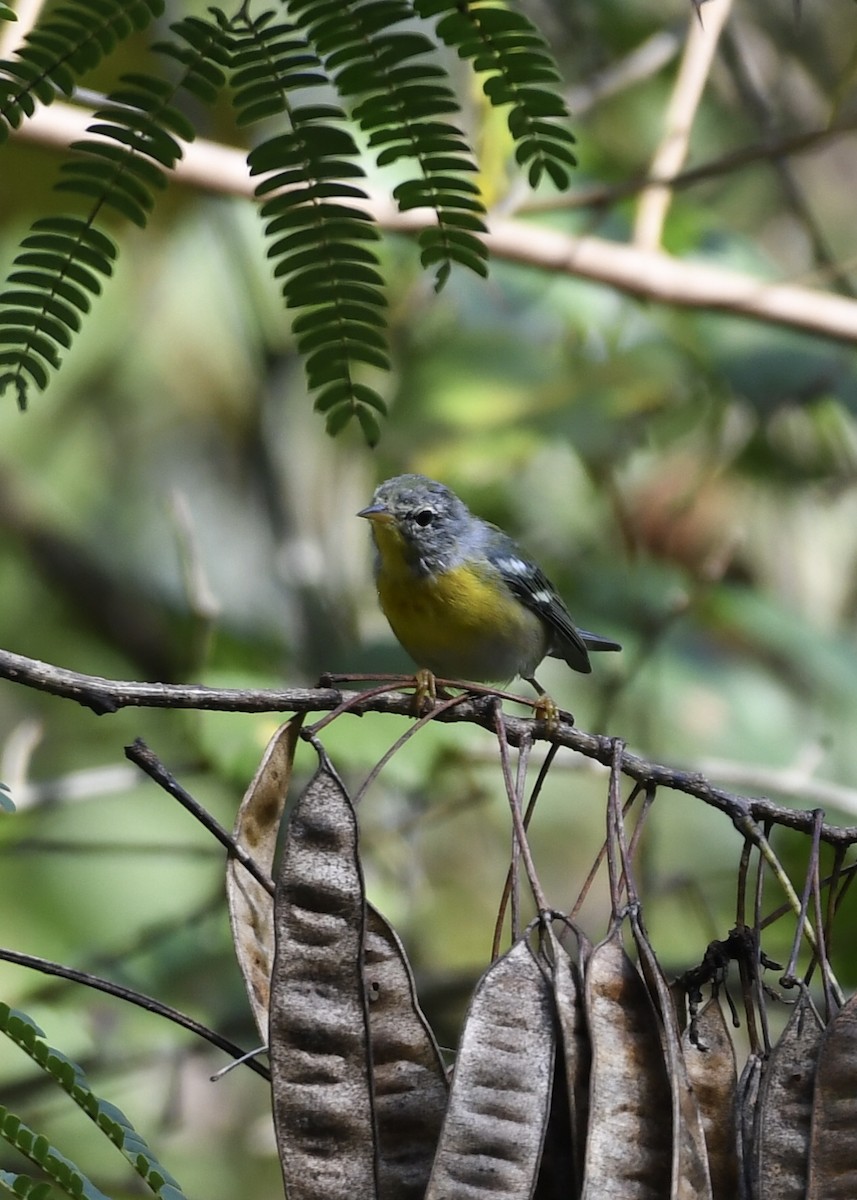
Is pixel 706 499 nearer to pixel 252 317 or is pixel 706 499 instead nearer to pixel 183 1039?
pixel 252 317

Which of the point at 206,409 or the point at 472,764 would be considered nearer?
the point at 472,764

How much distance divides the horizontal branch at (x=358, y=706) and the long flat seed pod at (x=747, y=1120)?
13.2 inches

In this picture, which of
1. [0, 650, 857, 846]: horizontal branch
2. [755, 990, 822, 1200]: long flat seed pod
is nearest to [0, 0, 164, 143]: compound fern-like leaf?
[0, 650, 857, 846]: horizontal branch

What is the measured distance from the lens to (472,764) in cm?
501

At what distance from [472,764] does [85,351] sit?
8.82 ft

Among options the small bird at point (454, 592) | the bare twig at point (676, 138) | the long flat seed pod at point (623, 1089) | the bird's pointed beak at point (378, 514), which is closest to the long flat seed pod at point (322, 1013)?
the long flat seed pod at point (623, 1089)

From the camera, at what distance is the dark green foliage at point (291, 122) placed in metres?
1.99

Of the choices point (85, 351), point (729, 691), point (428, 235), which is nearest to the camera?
point (428, 235)

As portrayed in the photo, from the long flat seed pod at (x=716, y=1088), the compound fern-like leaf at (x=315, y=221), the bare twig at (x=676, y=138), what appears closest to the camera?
the long flat seed pod at (x=716, y=1088)

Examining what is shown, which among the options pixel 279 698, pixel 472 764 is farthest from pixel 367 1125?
pixel 472 764

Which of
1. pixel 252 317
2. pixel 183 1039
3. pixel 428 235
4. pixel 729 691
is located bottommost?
pixel 183 1039

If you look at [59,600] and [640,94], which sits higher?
[640,94]

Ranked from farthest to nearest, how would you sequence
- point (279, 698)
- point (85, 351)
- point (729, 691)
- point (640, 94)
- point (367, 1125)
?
point (640, 94)
point (85, 351)
point (729, 691)
point (279, 698)
point (367, 1125)

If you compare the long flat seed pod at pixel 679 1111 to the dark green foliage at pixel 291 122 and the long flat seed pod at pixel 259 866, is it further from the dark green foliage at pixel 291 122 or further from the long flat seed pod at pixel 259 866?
the dark green foliage at pixel 291 122
